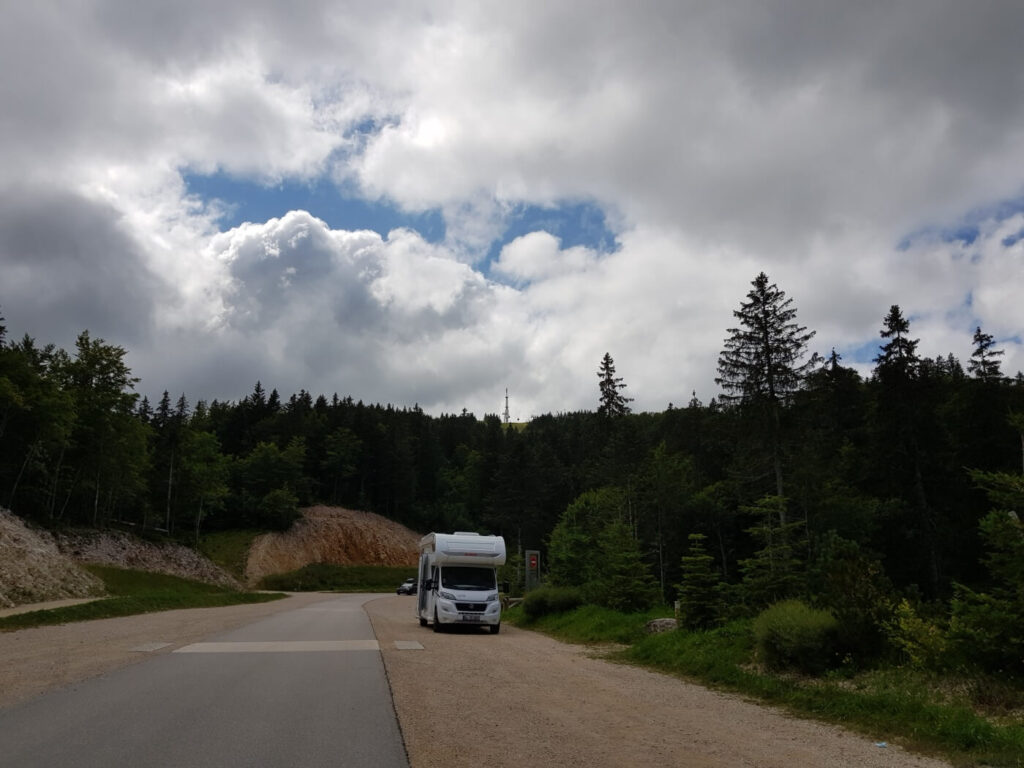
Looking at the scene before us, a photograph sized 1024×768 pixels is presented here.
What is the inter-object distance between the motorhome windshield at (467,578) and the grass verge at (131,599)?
12692 millimetres

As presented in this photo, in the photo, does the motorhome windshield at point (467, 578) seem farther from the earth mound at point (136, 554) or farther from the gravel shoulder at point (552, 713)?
the earth mound at point (136, 554)

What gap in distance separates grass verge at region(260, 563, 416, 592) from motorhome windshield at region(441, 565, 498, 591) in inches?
2305

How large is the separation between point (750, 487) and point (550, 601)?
14.5 metres

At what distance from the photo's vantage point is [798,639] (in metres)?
11.6

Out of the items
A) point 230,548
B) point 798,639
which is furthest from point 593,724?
point 230,548

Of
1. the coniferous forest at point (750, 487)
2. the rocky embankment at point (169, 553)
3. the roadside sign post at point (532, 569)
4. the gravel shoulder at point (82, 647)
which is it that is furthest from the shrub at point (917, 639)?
the rocky embankment at point (169, 553)

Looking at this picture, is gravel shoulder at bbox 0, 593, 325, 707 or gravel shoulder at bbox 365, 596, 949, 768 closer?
gravel shoulder at bbox 365, 596, 949, 768

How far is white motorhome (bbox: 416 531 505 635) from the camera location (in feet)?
75.3

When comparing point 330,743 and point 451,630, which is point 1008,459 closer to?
point 451,630

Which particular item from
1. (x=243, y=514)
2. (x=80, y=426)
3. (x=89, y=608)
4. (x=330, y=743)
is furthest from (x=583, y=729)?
(x=243, y=514)

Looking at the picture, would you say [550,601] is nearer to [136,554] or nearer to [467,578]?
[467,578]

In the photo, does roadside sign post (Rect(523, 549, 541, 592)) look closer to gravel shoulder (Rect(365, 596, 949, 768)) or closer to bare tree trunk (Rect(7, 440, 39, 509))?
gravel shoulder (Rect(365, 596, 949, 768))

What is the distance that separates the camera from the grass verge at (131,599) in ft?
76.4

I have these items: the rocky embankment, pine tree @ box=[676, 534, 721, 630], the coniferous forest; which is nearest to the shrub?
the coniferous forest
